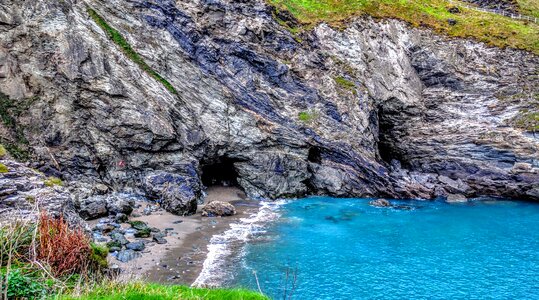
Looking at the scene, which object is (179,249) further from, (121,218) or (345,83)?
(345,83)

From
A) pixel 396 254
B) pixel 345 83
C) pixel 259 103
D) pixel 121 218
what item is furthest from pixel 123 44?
pixel 396 254

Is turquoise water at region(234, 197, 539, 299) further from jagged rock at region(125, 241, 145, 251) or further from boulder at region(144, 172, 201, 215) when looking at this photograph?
boulder at region(144, 172, 201, 215)

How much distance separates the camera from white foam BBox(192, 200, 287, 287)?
23625mm

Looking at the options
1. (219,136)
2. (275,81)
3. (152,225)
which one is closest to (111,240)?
(152,225)

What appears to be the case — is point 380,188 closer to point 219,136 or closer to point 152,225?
point 219,136

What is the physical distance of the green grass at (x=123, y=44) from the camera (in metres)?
45.7

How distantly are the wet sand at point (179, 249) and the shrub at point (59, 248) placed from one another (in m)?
3.59

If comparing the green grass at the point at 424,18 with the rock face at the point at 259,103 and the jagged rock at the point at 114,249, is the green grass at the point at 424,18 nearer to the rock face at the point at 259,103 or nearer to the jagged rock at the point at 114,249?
the rock face at the point at 259,103

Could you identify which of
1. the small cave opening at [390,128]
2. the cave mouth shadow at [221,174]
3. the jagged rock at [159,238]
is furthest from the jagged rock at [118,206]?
the small cave opening at [390,128]

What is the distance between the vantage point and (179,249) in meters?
28.5

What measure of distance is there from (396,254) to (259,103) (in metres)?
30.2

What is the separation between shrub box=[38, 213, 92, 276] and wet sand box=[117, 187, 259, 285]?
3586 mm

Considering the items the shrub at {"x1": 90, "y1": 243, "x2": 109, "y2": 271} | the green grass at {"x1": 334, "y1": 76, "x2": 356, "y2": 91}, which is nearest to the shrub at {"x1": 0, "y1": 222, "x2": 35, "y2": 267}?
the shrub at {"x1": 90, "y1": 243, "x2": 109, "y2": 271}

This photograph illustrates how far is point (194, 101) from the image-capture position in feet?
163
